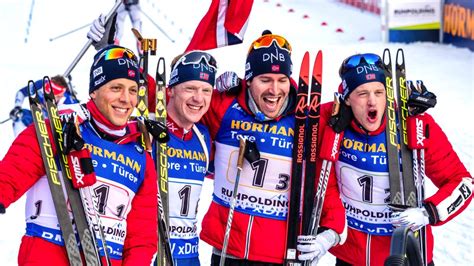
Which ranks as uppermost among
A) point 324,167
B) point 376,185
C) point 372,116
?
point 372,116

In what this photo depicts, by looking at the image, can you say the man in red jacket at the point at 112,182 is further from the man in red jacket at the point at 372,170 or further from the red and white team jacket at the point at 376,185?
the red and white team jacket at the point at 376,185

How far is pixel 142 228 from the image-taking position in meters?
4.40

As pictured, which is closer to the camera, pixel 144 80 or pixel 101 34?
pixel 144 80

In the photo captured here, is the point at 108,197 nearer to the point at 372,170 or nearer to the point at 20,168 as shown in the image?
the point at 20,168

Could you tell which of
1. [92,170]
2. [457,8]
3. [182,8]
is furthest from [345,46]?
[92,170]

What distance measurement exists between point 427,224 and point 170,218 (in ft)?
4.82

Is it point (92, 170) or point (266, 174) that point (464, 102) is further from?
point (92, 170)

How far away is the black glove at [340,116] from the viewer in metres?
5.11

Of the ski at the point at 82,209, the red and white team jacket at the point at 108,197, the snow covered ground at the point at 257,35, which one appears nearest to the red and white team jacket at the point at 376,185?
the red and white team jacket at the point at 108,197

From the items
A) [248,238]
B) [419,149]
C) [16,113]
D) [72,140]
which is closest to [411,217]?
[419,149]

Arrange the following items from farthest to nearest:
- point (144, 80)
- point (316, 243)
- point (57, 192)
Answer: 1. point (144, 80)
2. point (316, 243)
3. point (57, 192)

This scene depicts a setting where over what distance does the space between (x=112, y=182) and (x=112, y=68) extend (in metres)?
0.57

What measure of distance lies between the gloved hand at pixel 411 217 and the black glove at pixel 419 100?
0.57 metres

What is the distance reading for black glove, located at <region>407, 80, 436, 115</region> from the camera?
507cm
